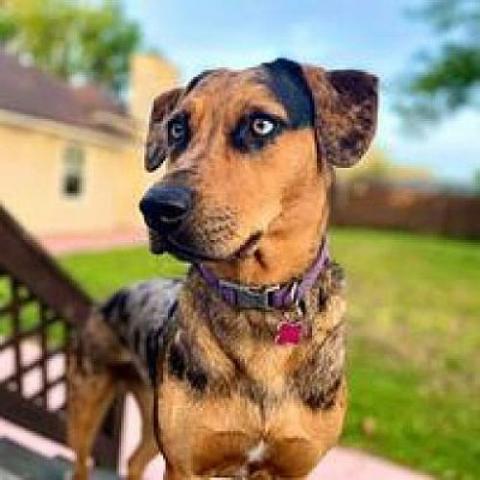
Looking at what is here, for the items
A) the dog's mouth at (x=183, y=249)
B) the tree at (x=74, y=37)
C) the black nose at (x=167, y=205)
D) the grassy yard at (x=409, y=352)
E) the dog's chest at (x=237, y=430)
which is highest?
the tree at (x=74, y=37)

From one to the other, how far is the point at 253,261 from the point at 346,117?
47 centimetres

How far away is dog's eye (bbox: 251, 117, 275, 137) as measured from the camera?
98.4 inches

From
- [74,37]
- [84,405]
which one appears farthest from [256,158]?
[74,37]

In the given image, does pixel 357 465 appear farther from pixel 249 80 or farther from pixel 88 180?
pixel 88 180

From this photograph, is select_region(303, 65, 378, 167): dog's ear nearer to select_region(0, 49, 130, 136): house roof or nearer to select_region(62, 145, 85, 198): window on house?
select_region(0, 49, 130, 136): house roof

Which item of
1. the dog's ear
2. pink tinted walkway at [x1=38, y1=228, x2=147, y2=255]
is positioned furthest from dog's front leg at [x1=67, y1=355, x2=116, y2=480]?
pink tinted walkway at [x1=38, y1=228, x2=147, y2=255]

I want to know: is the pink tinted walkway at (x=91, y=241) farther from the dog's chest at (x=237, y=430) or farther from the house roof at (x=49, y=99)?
the dog's chest at (x=237, y=430)

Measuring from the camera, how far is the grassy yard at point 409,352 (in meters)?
6.19

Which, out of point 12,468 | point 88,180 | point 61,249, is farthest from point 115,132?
point 12,468

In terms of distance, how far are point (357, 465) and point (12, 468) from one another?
7.67 feet

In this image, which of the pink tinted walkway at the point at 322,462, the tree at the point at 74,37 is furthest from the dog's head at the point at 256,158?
the tree at the point at 74,37

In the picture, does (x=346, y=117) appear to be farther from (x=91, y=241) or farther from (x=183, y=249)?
(x=91, y=241)

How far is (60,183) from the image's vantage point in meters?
22.1

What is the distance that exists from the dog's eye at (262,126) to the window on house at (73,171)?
66.1ft
